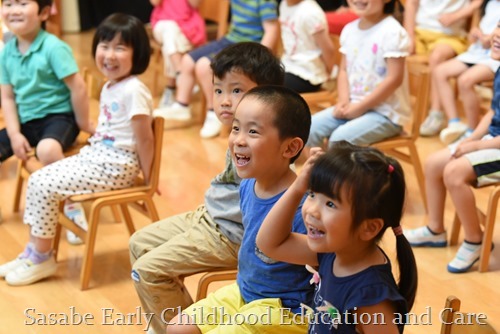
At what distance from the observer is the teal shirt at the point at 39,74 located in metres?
3.13

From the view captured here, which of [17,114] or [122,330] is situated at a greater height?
[17,114]

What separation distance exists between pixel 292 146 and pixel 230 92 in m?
0.42

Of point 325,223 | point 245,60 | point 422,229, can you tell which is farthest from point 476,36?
point 325,223

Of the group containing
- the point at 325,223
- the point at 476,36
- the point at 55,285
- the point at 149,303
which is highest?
the point at 325,223

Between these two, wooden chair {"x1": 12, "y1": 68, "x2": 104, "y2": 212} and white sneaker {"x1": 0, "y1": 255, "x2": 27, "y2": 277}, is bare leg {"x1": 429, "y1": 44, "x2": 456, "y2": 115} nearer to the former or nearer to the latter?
wooden chair {"x1": 12, "y1": 68, "x2": 104, "y2": 212}

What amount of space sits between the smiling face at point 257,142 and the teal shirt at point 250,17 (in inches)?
93.3

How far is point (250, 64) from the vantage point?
2332 millimetres

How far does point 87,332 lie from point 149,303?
0.34 meters

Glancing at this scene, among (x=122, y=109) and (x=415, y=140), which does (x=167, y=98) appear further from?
(x=122, y=109)

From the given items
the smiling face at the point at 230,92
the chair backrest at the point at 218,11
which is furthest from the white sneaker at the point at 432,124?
the smiling face at the point at 230,92

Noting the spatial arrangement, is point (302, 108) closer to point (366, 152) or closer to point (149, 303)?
point (366, 152)

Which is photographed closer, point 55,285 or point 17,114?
point 55,285

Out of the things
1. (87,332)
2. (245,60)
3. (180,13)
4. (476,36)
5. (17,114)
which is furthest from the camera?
(180,13)

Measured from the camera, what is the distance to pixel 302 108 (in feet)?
6.58
